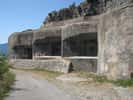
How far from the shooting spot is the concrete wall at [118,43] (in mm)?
13273

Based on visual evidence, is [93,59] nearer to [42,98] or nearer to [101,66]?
[101,66]

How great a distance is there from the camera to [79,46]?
2334 centimetres

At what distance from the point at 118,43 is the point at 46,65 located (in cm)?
965

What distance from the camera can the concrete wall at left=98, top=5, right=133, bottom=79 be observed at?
523 inches

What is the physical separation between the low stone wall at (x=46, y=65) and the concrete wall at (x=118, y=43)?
469 centimetres

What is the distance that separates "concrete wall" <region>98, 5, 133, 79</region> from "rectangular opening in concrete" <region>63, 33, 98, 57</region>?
6.69 meters

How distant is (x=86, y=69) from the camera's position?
61.4 feet

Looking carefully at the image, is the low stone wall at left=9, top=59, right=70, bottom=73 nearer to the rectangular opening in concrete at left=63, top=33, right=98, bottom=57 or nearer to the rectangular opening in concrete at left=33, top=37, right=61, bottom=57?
the rectangular opening in concrete at left=63, top=33, right=98, bottom=57

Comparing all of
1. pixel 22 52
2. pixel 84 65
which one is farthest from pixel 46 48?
pixel 84 65

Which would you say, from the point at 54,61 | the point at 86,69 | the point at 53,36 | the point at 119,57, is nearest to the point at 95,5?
the point at 53,36

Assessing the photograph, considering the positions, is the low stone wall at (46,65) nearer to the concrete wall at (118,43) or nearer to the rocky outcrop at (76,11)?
the concrete wall at (118,43)

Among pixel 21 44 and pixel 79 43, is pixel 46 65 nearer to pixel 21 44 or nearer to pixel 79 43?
pixel 79 43

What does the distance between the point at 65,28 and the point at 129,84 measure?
1135cm

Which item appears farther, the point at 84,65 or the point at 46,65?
the point at 46,65
